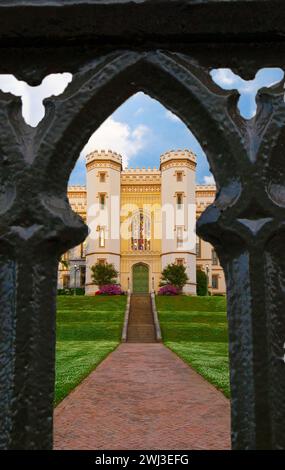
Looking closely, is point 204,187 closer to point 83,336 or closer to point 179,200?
point 179,200

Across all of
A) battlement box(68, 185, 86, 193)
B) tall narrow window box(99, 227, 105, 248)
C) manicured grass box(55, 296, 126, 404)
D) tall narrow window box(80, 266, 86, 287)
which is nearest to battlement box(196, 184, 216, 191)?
tall narrow window box(99, 227, 105, 248)

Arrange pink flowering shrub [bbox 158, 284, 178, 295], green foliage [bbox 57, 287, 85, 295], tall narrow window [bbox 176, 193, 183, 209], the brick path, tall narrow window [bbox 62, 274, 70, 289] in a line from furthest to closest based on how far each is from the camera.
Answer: tall narrow window [bbox 62, 274, 70, 289] < green foliage [bbox 57, 287, 85, 295] < tall narrow window [bbox 176, 193, 183, 209] < pink flowering shrub [bbox 158, 284, 178, 295] < the brick path

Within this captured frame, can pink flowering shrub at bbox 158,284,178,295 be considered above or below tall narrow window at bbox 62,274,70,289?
below

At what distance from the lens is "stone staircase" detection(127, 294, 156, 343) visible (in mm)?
19734

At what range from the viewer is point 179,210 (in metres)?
42.7

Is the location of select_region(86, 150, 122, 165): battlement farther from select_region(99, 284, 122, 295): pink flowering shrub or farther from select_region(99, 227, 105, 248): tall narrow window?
select_region(99, 284, 122, 295): pink flowering shrub

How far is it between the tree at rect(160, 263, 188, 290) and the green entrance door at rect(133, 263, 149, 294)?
9.34 ft

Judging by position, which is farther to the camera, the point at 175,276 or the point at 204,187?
the point at 204,187

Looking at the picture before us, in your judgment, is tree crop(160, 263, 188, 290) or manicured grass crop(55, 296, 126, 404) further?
tree crop(160, 263, 188, 290)

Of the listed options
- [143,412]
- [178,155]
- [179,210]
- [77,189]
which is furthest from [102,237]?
[143,412]

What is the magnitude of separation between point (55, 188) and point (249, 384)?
474 mm

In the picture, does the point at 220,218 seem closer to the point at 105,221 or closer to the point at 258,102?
the point at 258,102

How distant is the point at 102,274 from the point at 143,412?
32.8 meters
